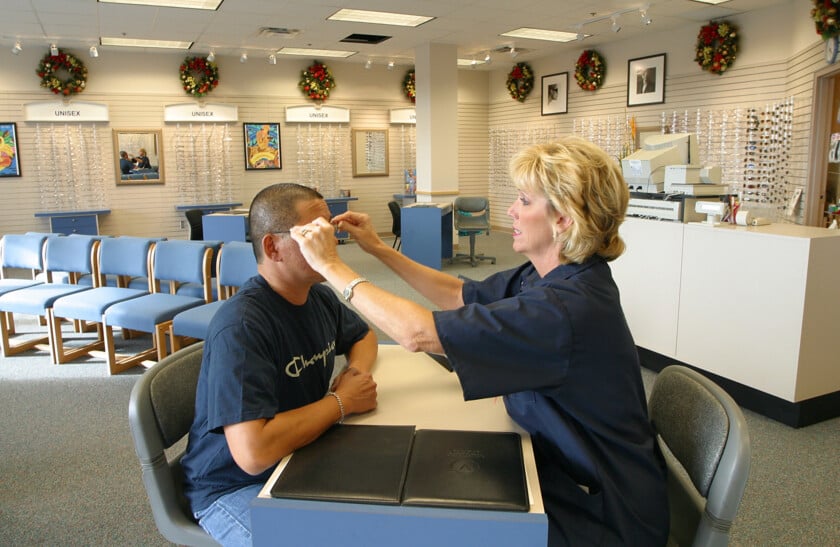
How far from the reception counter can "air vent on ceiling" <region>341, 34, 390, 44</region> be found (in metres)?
6.11

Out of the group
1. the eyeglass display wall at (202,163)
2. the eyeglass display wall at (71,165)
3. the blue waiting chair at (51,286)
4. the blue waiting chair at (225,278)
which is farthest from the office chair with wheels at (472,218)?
the eyeglass display wall at (71,165)

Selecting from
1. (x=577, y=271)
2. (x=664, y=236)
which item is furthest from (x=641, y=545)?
(x=664, y=236)

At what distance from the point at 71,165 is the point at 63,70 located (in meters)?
1.49

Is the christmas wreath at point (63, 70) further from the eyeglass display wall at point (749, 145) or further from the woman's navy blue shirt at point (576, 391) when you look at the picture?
the woman's navy blue shirt at point (576, 391)

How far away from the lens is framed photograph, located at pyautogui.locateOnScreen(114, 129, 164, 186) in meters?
10.1

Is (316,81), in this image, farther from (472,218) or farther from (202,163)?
(472,218)

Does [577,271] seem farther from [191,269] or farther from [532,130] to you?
[532,130]

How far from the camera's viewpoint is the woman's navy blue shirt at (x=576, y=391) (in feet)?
4.25

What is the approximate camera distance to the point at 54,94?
9586 millimetres

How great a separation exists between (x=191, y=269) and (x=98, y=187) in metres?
6.56

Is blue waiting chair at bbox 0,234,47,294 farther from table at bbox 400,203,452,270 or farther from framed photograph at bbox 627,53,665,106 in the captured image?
framed photograph at bbox 627,53,665,106

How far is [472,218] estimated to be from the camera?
29.3 ft

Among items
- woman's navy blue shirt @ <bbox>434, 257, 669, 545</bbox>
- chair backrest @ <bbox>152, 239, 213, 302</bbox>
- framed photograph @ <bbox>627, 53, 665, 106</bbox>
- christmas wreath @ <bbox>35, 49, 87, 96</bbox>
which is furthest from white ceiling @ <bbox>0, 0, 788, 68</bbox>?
woman's navy blue shirt @ <bbox>434, 257, 669, 545</bbox>

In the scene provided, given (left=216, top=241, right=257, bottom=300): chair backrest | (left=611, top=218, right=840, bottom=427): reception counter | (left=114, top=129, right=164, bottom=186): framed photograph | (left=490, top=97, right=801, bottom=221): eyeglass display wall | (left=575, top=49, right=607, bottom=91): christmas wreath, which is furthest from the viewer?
(left=114, top=129, right=164, bottom=186): framed photograph
